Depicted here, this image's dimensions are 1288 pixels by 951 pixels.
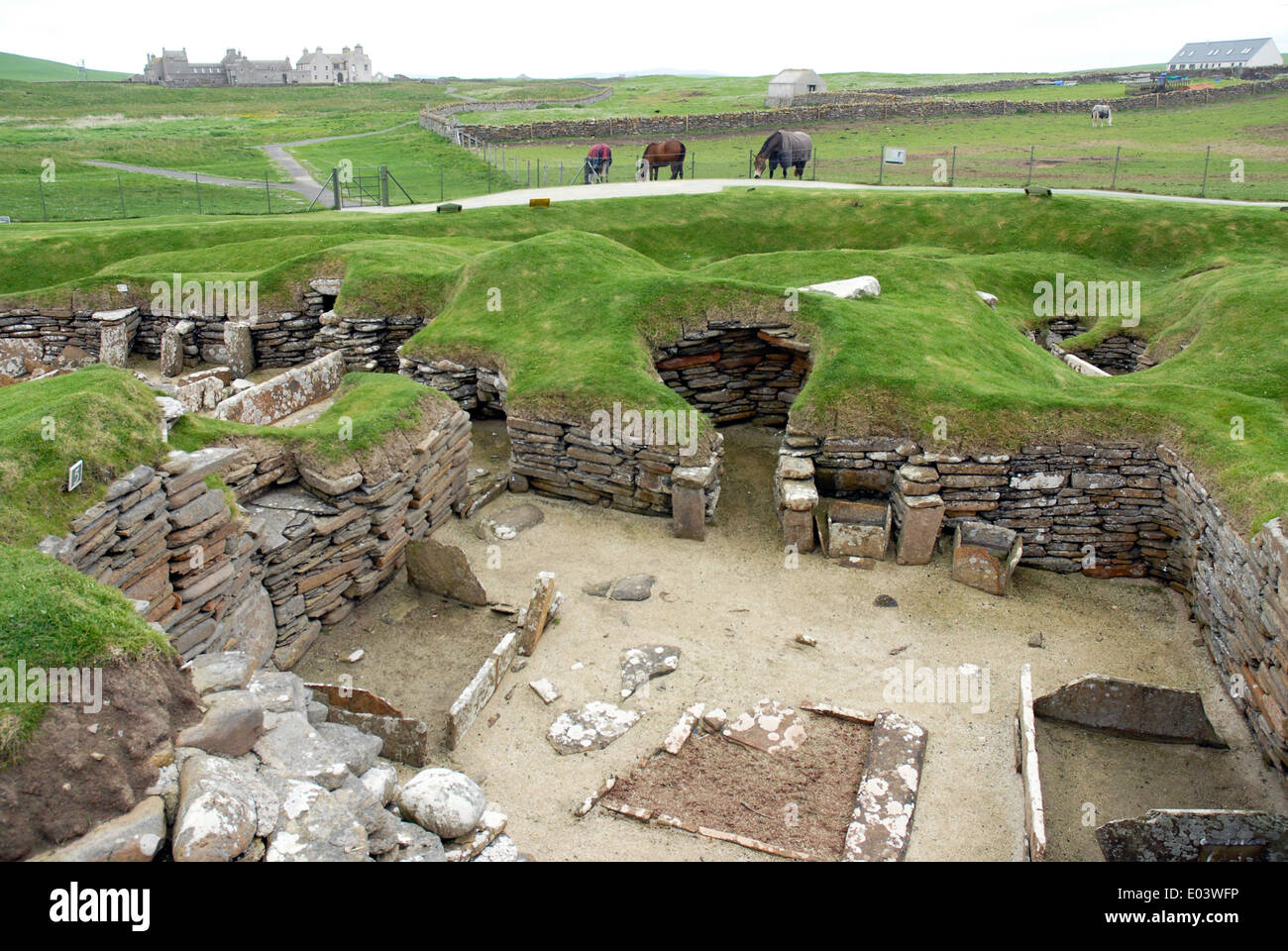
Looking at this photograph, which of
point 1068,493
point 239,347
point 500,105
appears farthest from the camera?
point 500,105

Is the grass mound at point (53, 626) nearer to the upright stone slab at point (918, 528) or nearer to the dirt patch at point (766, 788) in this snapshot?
the dirt patch at point (766, 788)

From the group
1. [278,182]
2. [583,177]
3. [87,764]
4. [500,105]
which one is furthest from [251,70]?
[87,764]

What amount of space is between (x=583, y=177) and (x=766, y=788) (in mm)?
30958

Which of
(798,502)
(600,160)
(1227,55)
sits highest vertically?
(1227,55)

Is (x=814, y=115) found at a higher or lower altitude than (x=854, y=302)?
higher

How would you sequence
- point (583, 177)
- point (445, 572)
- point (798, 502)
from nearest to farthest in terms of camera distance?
1. point (445, 572)
2. point (798, 502)
3. point (583, 177)

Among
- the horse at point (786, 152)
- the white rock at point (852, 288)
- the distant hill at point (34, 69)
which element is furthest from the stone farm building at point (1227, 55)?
the distant hill at point (34, 69)

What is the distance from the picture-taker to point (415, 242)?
69.6ft

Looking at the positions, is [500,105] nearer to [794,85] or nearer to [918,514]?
[794,85]

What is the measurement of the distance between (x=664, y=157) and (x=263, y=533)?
1125 inches

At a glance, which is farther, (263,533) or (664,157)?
(664,157)

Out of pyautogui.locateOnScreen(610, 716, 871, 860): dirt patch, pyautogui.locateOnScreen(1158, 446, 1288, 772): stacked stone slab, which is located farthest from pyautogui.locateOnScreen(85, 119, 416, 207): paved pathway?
pyautogui.locateOnScreen(1158, 446, 1288, 772): stacked stone slab

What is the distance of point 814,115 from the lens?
53312mm

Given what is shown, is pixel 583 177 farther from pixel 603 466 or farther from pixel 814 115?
pixel 603 466
